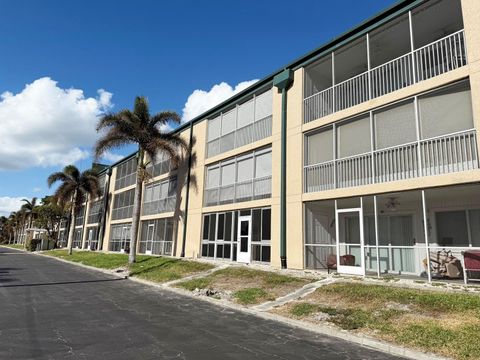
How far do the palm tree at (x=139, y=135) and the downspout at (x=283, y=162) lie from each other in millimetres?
9504

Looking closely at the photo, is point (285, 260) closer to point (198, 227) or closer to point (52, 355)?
point (198, 227)

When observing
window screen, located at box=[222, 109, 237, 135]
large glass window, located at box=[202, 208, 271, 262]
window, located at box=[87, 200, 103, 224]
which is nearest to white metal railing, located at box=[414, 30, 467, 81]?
large glass window, located at box=[202, 208, 271, 262]

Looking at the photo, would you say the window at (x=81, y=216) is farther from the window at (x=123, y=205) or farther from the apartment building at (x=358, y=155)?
the apartment building at (x=358, y=155)

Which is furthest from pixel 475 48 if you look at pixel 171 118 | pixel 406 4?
pixel 171 118

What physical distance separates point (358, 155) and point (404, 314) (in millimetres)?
6989

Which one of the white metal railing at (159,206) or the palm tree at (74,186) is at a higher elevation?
the palm tree at (74,186)

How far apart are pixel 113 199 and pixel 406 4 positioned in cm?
3404

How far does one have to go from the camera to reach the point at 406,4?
13.9 meters

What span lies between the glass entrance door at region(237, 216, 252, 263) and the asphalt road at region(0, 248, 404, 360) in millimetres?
6745

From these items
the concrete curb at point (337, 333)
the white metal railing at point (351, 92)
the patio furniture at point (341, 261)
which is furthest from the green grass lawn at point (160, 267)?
the white metal railing at point (351, 92)

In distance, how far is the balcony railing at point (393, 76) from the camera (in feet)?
42.9

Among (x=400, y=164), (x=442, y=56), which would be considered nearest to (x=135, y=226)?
(x=400, y=164)

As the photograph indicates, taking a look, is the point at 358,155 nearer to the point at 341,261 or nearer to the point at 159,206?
the point at 341,261

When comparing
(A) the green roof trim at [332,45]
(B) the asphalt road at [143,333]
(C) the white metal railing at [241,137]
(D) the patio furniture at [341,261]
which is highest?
(A) the green roof trim at [332,45]
